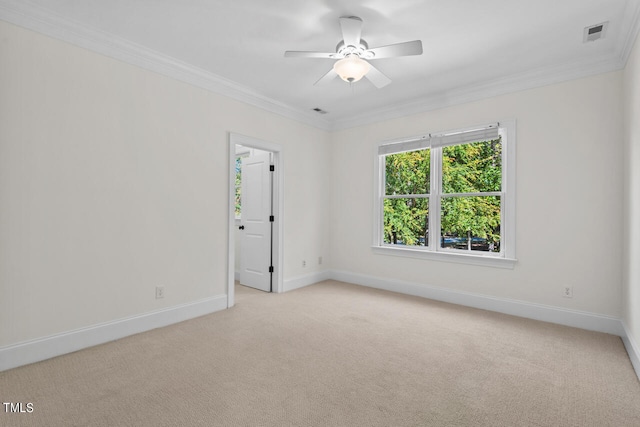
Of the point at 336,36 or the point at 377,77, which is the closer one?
the point at 336,36

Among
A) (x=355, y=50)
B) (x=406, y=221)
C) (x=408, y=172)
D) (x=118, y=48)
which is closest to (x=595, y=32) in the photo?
(x=355, y=50)

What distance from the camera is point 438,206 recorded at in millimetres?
4297

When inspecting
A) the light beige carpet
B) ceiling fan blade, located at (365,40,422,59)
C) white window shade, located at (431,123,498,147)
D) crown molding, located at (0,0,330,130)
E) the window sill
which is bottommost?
the light beige carpet

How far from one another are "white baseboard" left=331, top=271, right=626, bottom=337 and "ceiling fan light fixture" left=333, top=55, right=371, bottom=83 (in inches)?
117

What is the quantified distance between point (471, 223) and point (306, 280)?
2558 millimetres

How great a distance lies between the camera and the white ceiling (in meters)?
2.40

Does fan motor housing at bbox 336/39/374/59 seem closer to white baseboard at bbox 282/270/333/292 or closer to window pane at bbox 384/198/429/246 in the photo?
window pane at bbox 384/198/429/246

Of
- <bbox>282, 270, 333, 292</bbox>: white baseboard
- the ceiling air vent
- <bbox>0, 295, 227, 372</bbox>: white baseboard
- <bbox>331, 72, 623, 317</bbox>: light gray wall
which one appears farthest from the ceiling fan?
<bbox>282, 270, 333, 292</bbox>: white baseboard

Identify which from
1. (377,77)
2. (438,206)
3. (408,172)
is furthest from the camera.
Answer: (408,172)

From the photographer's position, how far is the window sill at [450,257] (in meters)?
3.71

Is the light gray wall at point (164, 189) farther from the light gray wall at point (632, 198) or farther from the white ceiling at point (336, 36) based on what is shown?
the white ceiling at point (336, 36)

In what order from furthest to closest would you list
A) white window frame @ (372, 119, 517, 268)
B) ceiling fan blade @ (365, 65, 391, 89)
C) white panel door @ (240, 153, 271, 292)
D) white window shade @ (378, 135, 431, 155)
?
1. white panel door @ (240, 153, 271, 292)
2. white window shade @ (378, 135, 431, 155)
3. white window frame @ (372, 119, 517, 268)
4. ceiling fan blade @ (365, 65, 391, 89)

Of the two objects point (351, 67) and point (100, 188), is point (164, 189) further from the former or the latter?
point (351, 67)

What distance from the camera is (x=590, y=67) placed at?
3182 mm
